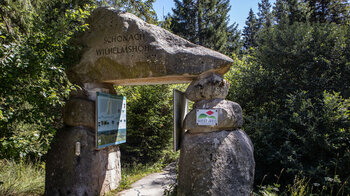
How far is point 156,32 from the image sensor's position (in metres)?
3.89

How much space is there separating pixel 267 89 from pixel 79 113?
449cm

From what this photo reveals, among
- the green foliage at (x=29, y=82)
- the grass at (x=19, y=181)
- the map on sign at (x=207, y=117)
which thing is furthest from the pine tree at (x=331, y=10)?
the grass at (x=19, y=181)

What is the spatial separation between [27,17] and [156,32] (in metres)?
2.68

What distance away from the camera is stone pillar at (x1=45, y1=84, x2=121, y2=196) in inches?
156

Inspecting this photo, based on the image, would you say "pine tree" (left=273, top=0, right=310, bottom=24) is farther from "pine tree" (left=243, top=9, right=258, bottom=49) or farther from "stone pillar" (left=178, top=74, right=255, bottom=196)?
"pine tree" (left=243, top=9, right=258, bottom=49)

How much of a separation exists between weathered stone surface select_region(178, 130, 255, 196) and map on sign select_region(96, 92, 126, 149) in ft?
5.49

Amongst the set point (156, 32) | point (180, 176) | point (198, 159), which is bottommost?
point (180, 176)

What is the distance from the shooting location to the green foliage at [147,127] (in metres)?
7.67

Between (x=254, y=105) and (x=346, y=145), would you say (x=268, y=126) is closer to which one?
Result: (x=254, y=105)

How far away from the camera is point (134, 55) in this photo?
3883 mm

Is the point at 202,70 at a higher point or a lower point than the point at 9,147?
higher

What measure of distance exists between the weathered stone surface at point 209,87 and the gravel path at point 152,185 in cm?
247

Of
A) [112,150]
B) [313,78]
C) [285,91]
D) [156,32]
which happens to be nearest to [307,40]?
[313,78]

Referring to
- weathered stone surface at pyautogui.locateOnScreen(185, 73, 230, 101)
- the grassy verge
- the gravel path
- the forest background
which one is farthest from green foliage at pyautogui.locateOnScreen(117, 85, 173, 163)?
weathered stone surface at pyautogui.locateOnScreen(185, 73, 230, 101)
